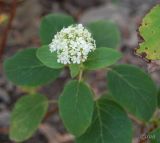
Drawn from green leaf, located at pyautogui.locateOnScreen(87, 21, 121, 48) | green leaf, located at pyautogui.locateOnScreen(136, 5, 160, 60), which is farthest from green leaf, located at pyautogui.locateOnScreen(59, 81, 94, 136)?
green leaf, located at pyautogui.locateOnScreen(87, 21, 121, 48)

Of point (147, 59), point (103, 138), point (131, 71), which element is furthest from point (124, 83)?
point (147, 59)

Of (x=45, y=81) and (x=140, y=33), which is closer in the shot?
(x=140, y=33)

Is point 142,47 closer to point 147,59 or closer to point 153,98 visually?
point 147,59

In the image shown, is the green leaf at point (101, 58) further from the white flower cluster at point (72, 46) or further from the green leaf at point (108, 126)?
the green leaf at point (108, 126)

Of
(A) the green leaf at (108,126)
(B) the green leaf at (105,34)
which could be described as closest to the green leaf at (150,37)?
Answer: (A) the green leaf at (108,126)

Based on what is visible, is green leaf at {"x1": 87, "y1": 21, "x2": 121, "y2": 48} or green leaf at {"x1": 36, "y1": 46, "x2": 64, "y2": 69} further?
green leaf at {"x1": 87, "y1": 21, "x2": 121, "y2": 48}

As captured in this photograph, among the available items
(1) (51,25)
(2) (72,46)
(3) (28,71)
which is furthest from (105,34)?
(2) (72,46)

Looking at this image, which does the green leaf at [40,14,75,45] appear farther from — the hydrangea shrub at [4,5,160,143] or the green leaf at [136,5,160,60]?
the green leaf at [136,5,160,60]
